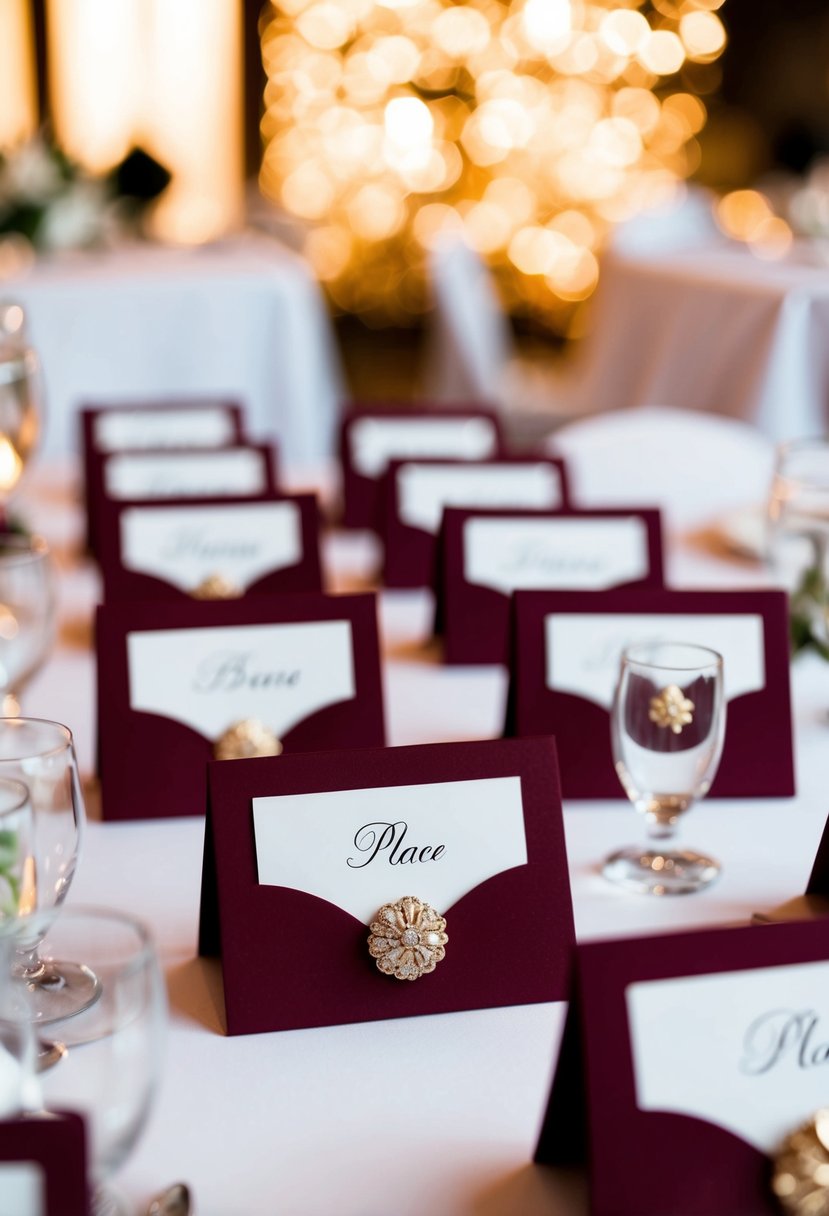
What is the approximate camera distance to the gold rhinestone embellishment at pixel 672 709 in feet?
3.10

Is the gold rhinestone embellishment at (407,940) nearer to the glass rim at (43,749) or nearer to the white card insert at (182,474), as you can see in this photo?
the glass rim at (43,749)

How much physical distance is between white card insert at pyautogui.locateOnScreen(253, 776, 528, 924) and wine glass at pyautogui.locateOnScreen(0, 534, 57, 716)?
438 mm

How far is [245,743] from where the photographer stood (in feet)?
3.66

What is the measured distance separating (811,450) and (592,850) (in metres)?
0.69

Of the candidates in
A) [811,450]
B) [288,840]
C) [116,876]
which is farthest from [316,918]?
[811,450]

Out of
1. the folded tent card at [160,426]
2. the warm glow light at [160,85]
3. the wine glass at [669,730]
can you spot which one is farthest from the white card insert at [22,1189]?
the warm glow light at [160,85]

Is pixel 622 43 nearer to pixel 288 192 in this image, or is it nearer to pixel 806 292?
pixel 288 192

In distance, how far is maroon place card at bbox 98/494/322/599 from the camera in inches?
59.2

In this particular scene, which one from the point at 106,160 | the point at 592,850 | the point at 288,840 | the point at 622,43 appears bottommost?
the point at 592,850

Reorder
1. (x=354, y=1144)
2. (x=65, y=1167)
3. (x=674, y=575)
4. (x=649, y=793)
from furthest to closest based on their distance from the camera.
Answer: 1. (x=674, y=575)
2. (x=649, y=793)
3. (x=354, y=1144)
4. (x=65, y=1167)

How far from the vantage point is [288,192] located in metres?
6.86

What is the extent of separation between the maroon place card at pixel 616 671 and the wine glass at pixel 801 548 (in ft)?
0.42

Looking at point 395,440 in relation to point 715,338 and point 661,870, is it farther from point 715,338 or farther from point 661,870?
point 715,338

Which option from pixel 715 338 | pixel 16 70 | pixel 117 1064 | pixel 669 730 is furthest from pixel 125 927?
pixel 16 70
